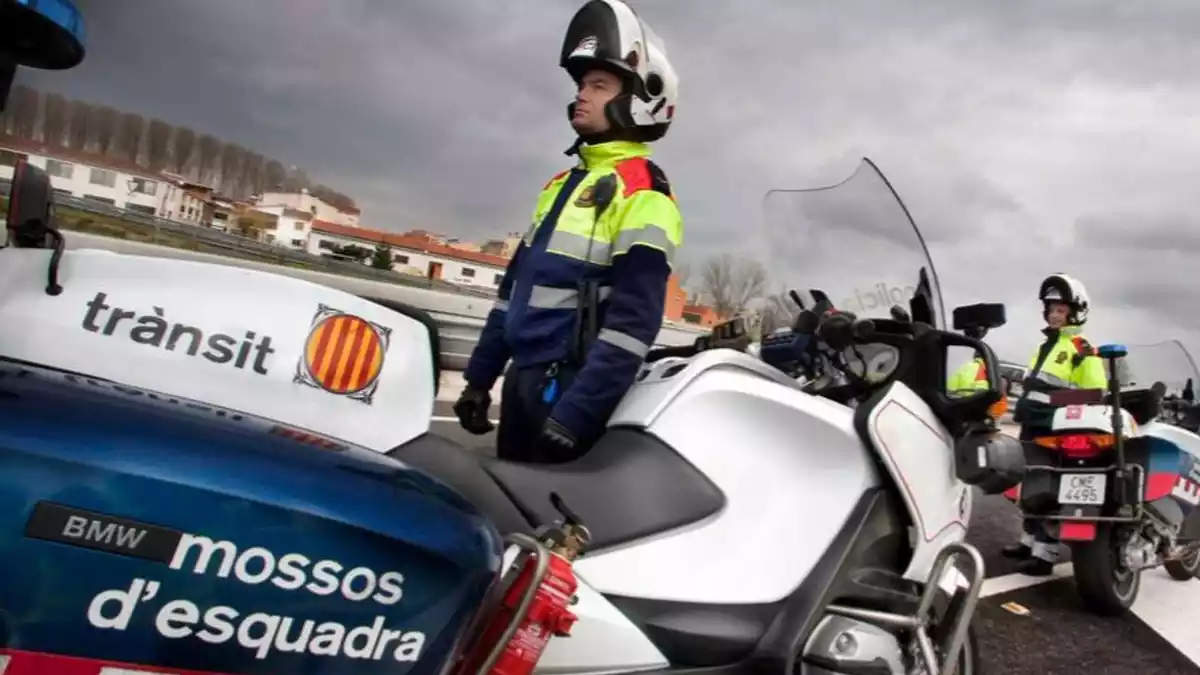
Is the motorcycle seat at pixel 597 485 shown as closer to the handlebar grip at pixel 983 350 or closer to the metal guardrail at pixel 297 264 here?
the metal guardrail at pixel 297 264

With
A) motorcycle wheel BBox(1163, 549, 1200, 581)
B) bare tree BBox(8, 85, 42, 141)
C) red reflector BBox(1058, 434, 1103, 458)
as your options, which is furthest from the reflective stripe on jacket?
motorcycle wheel BBox(1163, 549, 1200, 581)

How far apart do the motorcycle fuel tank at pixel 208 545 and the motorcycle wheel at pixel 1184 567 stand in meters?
5.42

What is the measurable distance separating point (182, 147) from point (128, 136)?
497 millimetres

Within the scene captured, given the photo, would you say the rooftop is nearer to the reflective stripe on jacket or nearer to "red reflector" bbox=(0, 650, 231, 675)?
the reflective stripe on jacket

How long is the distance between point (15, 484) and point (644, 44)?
204 cm

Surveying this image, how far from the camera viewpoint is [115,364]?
4.34 ft

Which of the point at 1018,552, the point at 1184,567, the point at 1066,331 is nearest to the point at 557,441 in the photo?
the point at 1018,552

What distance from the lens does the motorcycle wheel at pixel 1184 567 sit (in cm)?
529

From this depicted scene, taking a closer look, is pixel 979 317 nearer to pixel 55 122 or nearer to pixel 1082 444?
pixel 55 122

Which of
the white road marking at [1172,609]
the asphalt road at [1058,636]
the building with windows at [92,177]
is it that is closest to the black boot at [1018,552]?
the asphalt road at [1058,636]

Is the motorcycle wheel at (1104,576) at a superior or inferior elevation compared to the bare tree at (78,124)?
inferior

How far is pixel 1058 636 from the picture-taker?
3.90 metres

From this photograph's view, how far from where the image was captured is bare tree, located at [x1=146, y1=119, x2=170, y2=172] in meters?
1.89

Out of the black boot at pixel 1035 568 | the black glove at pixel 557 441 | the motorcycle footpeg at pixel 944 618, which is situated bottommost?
the black boot at pixel 1035 568
